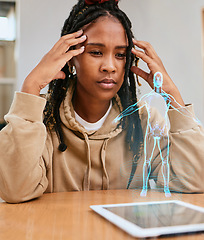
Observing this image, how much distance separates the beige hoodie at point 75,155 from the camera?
597 mm

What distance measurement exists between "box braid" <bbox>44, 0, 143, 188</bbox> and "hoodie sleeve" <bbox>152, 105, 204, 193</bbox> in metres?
0.12

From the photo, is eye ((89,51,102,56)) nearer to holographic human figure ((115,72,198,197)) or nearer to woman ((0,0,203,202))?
woman ((0,0,203,202))

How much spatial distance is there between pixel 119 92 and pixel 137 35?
0.55 ft

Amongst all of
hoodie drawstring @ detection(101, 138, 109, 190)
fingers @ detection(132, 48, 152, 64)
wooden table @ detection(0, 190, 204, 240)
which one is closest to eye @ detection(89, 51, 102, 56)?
fingers @ detection(132, 48, 152, 64)

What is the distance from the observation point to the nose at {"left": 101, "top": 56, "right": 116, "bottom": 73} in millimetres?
686

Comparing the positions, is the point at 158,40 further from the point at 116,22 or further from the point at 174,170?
the point at 174,170

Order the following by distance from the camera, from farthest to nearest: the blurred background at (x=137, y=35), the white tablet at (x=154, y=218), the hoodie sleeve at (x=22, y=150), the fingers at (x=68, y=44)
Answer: the blurred background at (x=137, y=35) < the fingers at (x=68, y=44) < the hoodie sleeve at (x=22, y=150) < the white tablet at (x=154, y=218)

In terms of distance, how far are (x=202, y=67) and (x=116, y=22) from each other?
1.09 ft

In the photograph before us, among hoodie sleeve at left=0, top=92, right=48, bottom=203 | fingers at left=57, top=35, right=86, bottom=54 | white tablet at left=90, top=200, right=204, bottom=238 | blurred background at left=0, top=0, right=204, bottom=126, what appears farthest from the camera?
Answer: blurred background at left=0, top=0, right=204, bottom=126

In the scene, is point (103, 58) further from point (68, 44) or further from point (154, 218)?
point (154, 218)

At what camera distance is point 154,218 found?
0.39 m

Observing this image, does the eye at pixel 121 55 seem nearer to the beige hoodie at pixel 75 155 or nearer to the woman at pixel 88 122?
the woman at pixel 88 122

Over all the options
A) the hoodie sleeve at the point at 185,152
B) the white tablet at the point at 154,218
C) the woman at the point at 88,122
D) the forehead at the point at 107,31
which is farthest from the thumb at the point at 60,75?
the white tablet at the point at 154,218

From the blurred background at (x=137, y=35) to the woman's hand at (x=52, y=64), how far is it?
14 centimetres
